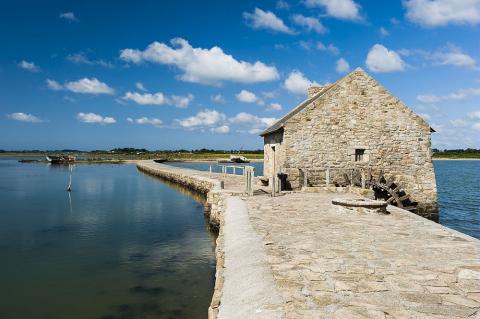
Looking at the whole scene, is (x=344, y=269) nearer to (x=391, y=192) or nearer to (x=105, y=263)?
(x=105, y=263)

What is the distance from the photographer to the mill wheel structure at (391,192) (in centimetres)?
1756

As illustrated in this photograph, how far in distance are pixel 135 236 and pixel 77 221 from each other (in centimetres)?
504

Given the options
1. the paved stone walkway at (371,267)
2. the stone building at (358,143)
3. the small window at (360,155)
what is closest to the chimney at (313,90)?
the stone building at (358,143)

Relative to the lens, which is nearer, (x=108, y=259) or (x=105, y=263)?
(x=105, y=263)

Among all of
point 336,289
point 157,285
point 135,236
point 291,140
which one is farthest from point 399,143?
point 336,289

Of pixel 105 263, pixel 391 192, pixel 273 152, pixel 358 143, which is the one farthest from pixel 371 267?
pixel 273 152

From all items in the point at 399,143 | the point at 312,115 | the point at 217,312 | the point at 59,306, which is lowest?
the point at 59,306

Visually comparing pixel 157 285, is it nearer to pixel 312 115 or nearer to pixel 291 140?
pixel 291 140

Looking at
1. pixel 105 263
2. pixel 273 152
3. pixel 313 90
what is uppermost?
pixel 313 90

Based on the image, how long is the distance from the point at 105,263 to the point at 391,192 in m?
12.8

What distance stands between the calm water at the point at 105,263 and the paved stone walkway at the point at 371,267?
259 centimetres

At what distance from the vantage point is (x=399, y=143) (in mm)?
18547

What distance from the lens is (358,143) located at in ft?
59.9

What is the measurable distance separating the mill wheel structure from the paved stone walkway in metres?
8.39
